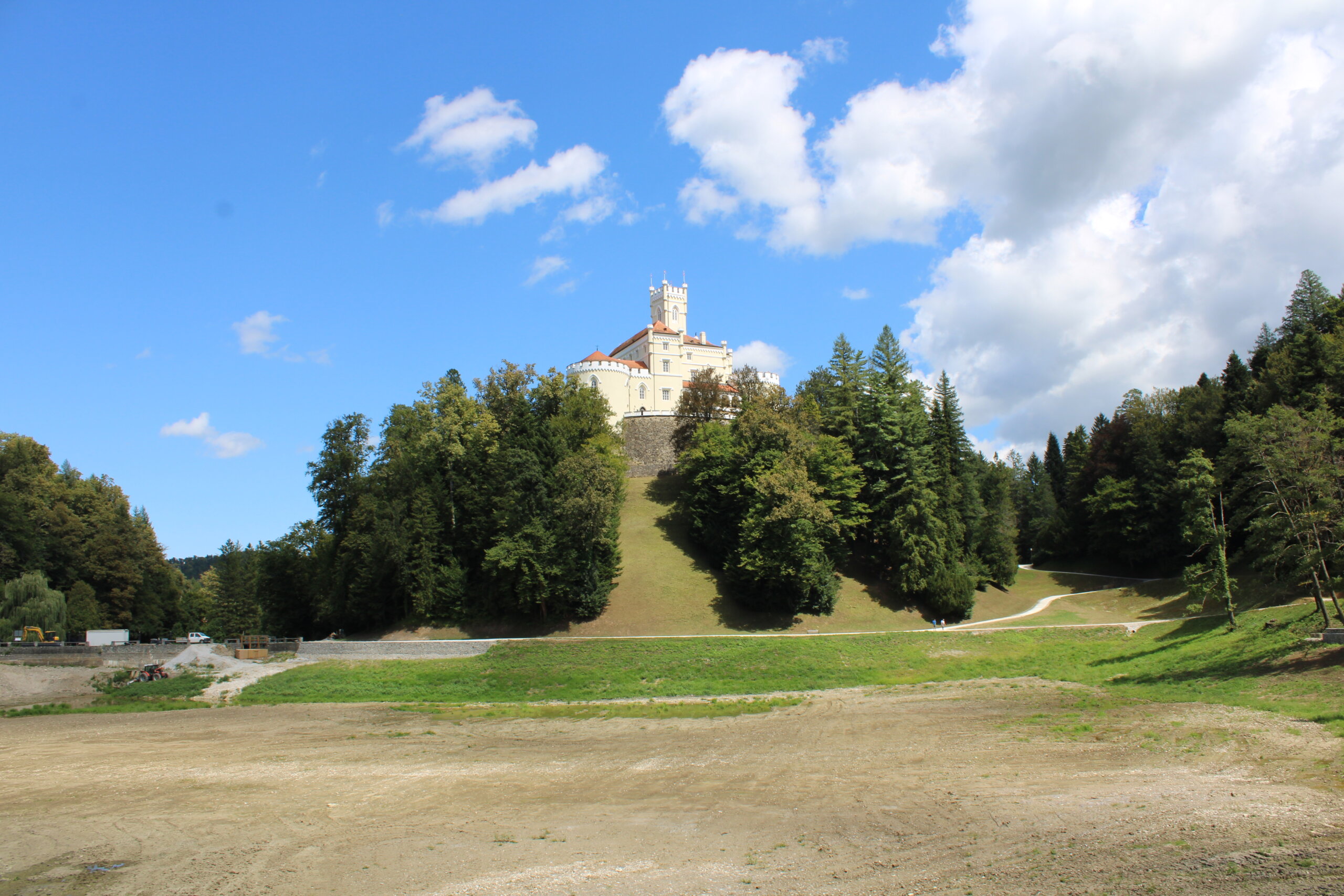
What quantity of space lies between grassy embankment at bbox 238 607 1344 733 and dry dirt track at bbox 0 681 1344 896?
19.0 ft

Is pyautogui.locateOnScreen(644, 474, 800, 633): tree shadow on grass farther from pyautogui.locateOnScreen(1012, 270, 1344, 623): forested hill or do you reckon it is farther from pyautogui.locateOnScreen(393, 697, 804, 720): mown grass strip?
pyautogui.locateOnScreen(1012, 270, 1344, 623): forested hill

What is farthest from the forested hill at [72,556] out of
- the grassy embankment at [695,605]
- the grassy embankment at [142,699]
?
the grassy embankment at [695,605]

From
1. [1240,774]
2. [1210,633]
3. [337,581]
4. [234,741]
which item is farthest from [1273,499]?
[337,581]

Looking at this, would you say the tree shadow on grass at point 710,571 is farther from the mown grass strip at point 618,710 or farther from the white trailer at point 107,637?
the white trailer at point 107,637

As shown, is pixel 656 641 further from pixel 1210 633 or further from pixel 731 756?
pixel 1210 633

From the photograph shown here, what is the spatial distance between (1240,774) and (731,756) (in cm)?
971

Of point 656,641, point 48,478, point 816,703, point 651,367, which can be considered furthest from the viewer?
point 651,367

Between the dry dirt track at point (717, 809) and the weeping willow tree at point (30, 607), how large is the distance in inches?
1466

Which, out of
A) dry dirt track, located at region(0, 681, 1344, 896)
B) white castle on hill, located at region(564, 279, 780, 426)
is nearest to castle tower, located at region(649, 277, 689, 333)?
white castle on hill, located at region(564, 279, 780, 426)

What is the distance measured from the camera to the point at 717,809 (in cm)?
1347

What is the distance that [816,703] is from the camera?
23828 millimetres

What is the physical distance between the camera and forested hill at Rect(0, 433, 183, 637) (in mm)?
52281

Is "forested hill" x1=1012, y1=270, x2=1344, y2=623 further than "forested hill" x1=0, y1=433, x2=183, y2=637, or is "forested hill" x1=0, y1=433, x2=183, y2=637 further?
"forested hill" x1=0, y1=433, x2=183, y2=637

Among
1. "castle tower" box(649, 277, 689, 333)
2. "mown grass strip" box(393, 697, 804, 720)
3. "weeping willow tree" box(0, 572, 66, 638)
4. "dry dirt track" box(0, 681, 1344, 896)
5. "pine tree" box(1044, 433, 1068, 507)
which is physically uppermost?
"castle tower" box(649, 277, 689, 333)
